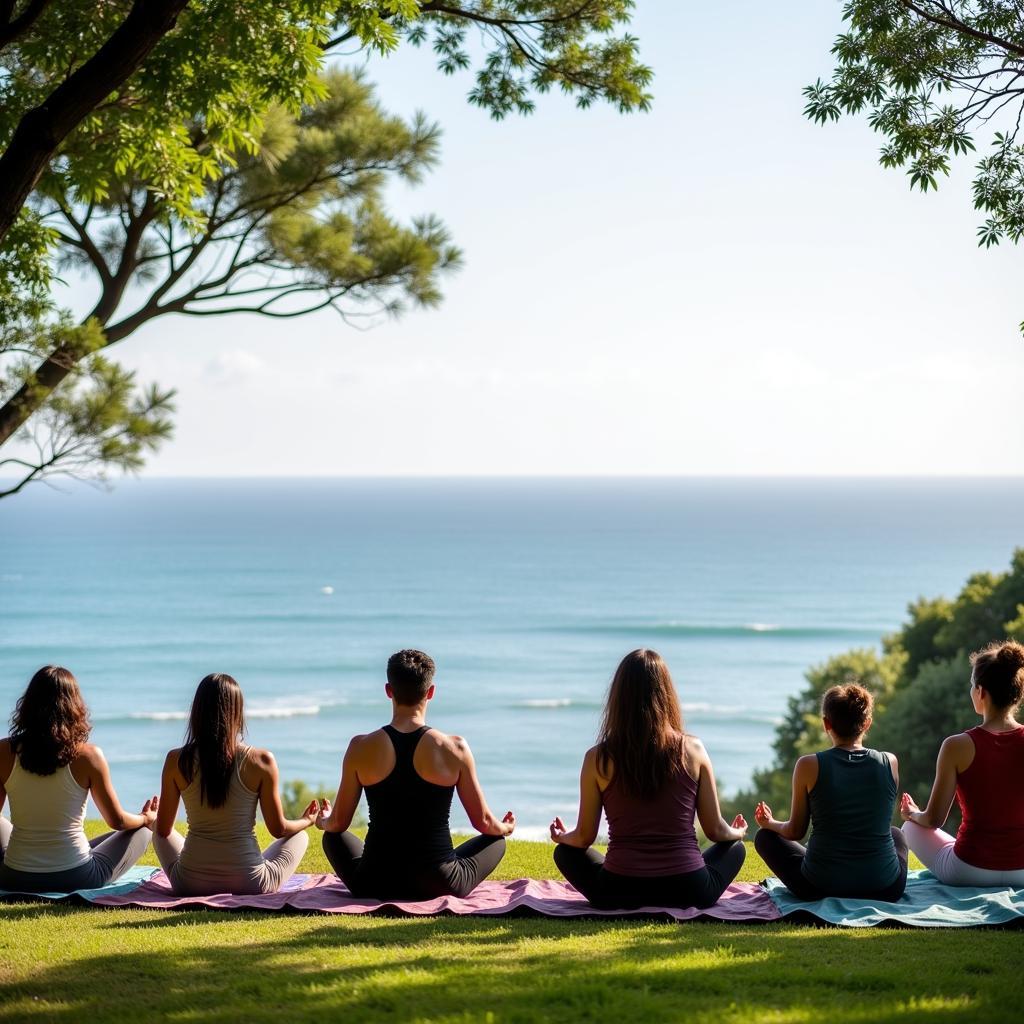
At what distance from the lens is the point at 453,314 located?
107875 mm

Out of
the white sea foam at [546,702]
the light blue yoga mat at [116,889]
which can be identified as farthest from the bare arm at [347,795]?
the white sea foam at [546,702]

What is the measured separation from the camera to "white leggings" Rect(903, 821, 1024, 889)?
5422mm

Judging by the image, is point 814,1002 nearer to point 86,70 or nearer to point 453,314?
point 86,70

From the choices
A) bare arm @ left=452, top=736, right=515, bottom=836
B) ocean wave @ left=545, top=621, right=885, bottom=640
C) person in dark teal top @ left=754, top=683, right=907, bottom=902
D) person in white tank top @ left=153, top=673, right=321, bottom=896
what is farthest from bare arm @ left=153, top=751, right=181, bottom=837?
ocean wave @ left=545, top=621, right=885, bottom=640

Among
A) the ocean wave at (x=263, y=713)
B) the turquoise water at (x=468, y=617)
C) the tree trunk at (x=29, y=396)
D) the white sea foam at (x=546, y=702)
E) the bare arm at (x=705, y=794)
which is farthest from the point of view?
the white sea foam at (x=546, y=702)

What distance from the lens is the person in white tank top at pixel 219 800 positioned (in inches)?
210

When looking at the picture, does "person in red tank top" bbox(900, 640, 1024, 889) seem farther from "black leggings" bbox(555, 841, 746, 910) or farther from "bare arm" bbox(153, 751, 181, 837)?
"bare arm" bbox(153, 751, 181, 837)

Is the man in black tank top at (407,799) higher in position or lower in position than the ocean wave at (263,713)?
higher

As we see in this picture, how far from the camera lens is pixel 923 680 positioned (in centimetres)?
2097

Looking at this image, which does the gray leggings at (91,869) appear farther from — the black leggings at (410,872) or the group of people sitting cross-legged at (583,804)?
the black leggings at (410,872)

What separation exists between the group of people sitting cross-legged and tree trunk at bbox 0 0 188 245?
2.26m

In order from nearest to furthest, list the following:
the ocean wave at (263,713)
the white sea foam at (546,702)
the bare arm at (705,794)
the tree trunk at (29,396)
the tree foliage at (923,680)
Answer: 1. the bare arm at (705,794)
2. the tree trunk at (29,396)
3. the tree foliage at (923,680)
4. the ocean wave at (263,713)
5. the white sea foam at (546,702)

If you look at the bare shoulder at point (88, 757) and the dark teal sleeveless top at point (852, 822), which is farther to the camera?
the bare shoulder at point (88, 757)

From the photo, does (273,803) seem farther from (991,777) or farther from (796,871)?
(991,777)
